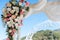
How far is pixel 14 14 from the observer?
2902 millimetres

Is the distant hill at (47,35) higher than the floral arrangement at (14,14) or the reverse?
the reverse

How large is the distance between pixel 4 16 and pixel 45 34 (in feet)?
1.82

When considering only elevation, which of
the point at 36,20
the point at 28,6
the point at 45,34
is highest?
the point at 28,6

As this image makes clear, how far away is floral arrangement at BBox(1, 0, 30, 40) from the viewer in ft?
9.50

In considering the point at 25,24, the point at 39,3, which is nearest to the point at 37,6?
the point at 39,3

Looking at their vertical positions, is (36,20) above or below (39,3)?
below

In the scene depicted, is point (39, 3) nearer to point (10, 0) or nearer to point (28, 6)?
point (28, 6)

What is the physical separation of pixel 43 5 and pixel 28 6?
0.19 metres

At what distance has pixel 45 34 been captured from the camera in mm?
2854

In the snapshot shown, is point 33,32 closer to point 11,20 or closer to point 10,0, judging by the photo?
point 11,20

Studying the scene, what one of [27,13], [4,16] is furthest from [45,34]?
[4,16]

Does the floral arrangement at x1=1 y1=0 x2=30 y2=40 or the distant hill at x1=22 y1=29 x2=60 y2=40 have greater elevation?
the floral arrangement at x1=1 y1=0 x2=30 y2=40

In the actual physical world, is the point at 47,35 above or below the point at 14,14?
below

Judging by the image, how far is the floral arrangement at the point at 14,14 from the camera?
2.90 meters
